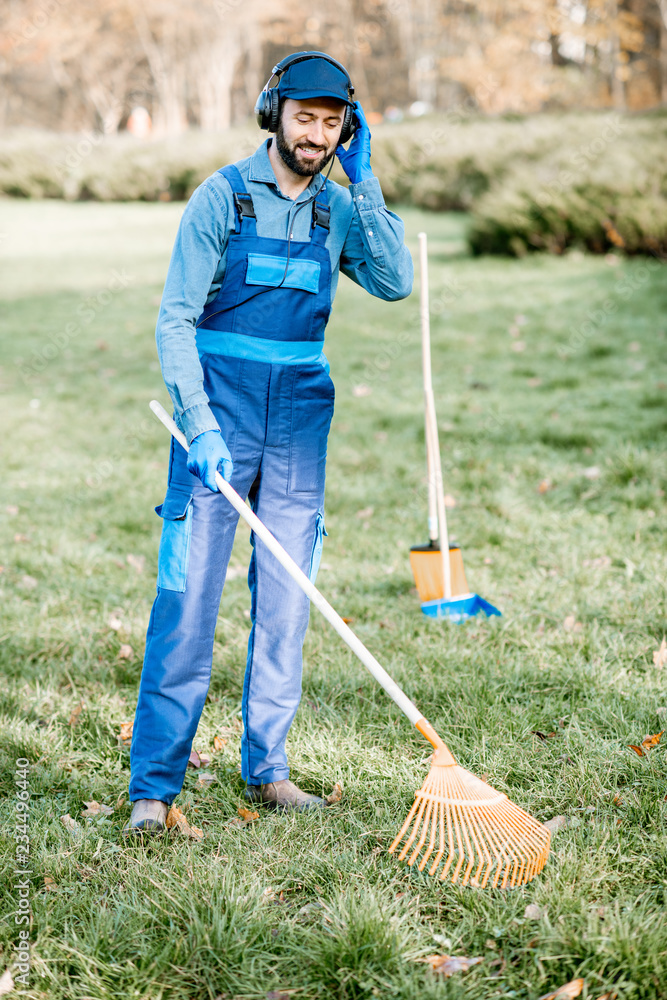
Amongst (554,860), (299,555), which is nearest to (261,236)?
(299,555)

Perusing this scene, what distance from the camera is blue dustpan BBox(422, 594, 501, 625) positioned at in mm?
4199

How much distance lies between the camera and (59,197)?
26.6m

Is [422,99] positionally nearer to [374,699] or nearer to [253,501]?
[374,699]

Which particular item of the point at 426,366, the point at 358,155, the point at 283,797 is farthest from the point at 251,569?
the point at 426,366

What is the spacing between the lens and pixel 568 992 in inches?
81.9

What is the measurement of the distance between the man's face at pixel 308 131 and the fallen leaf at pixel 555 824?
2.10 metres

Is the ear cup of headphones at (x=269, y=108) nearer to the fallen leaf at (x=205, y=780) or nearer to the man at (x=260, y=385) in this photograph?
the man at (x=260, y=385)

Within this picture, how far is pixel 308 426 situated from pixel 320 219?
24.8 inches

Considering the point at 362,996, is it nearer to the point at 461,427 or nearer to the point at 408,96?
the point at 461,427

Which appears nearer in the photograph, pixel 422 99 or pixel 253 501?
pixel 253 501

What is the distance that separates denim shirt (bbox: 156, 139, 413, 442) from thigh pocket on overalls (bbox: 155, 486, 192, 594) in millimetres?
236

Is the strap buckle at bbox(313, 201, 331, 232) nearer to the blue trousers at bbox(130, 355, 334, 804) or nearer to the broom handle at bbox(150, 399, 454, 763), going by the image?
the blue trousers at bbox(130, 355, 334, 804)

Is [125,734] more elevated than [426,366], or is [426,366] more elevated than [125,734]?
[426,366]

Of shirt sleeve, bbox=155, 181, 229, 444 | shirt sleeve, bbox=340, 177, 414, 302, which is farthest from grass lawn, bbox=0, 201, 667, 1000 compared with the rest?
shirt sleeve, bbox=340, 177, 414, 302
